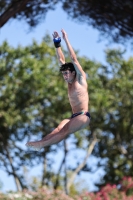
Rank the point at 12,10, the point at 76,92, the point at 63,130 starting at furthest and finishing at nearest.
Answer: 1. the point at 12,10
2. the point at 63,130
3. the point at 76,92

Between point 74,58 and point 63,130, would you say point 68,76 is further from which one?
point 63,130

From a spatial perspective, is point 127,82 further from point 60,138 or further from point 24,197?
point 60,138

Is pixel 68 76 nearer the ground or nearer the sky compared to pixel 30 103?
nearer the sky

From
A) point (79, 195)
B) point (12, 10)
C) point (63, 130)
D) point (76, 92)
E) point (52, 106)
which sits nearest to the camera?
point (76, 92)

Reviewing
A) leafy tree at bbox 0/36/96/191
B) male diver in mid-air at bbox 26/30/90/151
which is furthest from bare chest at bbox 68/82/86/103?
leafy tree at bbox 0/36/96/191

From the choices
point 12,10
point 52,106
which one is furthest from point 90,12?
point 52,106

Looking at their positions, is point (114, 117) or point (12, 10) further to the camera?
point (114, 117)

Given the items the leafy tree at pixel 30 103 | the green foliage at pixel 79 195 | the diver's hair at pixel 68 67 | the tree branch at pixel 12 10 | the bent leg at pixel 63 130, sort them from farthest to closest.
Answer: the leafy tree at pixel 30 103
the tree branch at pixel 12 10
the green foliage at pixel 79 195
the diver's hair at pixel 68 67
the bent leg at pixel 63 130

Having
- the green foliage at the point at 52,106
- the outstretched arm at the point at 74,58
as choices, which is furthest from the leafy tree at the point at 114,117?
the outstretched arm at the point at 74,58

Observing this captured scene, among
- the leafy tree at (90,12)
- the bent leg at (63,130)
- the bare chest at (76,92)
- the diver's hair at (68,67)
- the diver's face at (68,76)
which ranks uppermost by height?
the diver's hair at (68,67)

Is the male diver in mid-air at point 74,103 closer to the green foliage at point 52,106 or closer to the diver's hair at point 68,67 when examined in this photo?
the diver's hair at point 68,67

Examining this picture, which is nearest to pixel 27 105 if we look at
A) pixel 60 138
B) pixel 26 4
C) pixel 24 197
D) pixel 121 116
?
pixel 121 116

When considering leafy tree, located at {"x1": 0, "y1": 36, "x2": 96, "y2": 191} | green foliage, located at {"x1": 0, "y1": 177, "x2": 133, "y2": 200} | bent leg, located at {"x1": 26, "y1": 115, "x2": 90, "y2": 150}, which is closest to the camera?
bent leg, located at {"x1": 26, "y1": 115, "x2": 90, "y2": 150}

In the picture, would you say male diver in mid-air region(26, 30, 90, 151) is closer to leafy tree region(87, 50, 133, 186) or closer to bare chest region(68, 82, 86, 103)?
bare chest region(68, 82, 86, 103)
